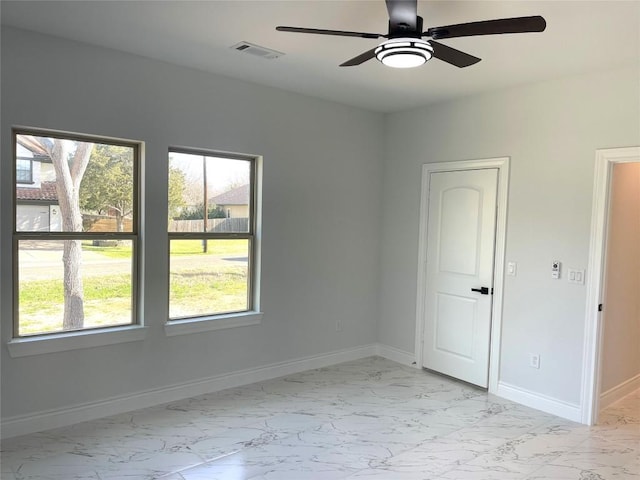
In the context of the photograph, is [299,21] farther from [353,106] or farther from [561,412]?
[561,412]

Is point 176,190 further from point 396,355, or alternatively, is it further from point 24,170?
point 396,355

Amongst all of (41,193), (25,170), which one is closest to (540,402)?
(41,193)

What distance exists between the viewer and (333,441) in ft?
10.5

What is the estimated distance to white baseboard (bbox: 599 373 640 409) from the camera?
3.88 meters

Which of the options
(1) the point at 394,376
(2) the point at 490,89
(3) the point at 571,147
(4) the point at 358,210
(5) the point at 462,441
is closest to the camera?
(5) the point at 462,441

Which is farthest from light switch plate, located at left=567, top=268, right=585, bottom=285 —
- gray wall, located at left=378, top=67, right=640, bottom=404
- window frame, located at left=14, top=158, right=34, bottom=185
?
window frame, located at left=14, top=158, right=34, bottom=185

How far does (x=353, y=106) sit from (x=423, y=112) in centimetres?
72

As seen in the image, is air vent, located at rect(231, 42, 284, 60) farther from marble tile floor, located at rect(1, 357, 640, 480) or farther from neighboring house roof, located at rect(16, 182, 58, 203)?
marble tile floor, located at rect(1, 357, 640, 480)

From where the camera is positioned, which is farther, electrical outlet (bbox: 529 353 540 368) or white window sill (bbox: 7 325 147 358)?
electrical outlet (bbox: 529 353 540 368)

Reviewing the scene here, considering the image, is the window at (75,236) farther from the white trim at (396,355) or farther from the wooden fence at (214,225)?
the white trim at (396,355)

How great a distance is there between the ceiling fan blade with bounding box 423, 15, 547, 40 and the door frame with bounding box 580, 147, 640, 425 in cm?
180

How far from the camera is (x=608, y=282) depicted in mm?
3689

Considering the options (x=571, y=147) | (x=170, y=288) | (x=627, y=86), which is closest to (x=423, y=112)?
(x=571, y=147)

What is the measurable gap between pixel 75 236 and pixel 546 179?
3650 millimetres
